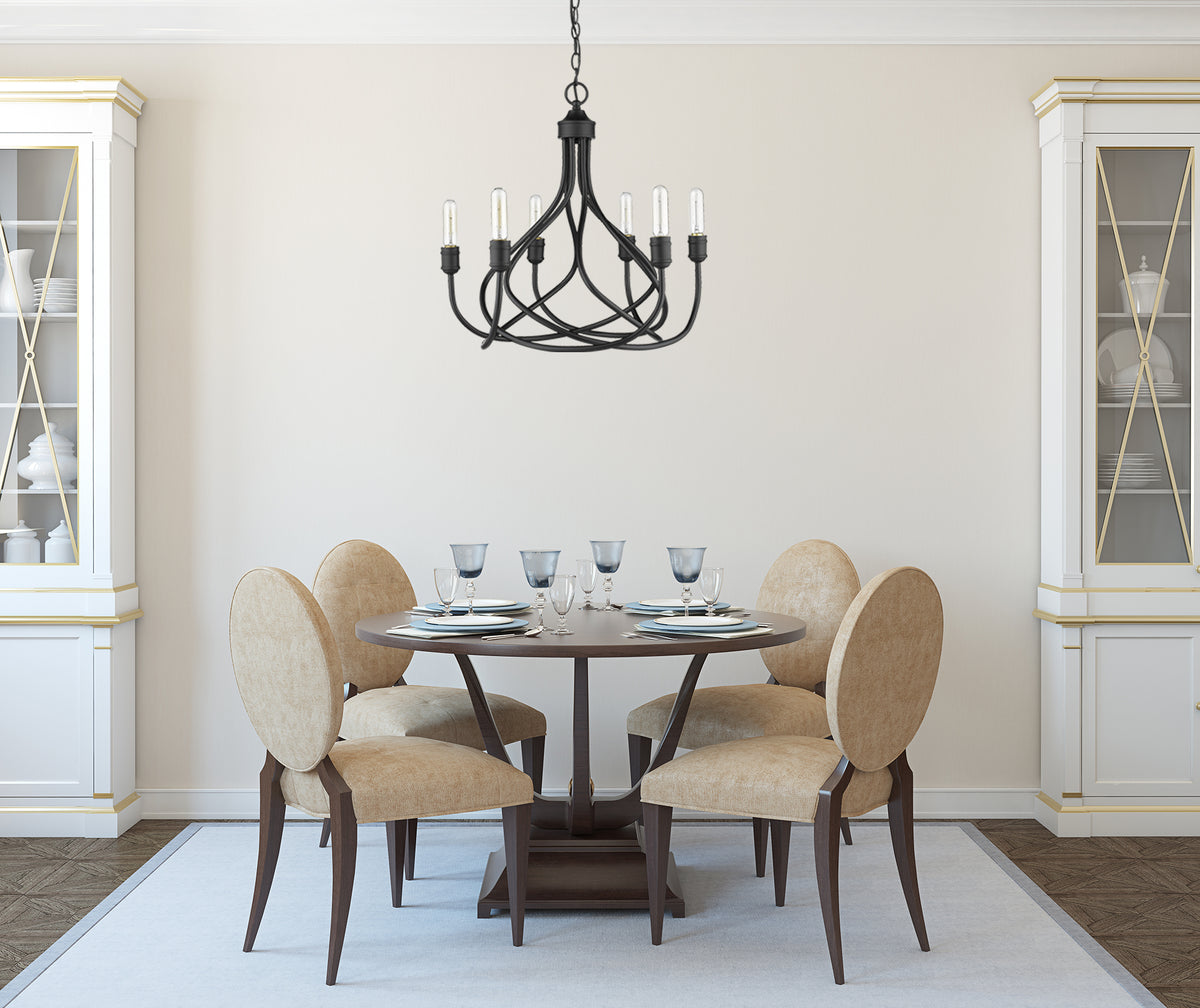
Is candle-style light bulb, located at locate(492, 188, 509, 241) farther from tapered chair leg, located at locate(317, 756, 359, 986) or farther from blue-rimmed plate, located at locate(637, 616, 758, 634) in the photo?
tapered chair leg, located at locate(317, 756, 359, 986)

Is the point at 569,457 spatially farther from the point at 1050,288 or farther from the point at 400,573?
the point at 1050,288

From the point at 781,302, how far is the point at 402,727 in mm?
1911

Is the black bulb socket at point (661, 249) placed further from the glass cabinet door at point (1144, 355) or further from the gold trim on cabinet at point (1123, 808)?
the gold trim on cabinet at point (1123, 808)

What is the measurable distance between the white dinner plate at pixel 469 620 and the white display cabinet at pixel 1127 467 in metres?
1.92

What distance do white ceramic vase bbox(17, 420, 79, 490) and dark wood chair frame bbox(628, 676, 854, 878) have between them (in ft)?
5.73

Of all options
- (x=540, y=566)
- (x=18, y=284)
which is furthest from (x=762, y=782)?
(x=18, y=284)

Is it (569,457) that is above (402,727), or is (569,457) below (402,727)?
above

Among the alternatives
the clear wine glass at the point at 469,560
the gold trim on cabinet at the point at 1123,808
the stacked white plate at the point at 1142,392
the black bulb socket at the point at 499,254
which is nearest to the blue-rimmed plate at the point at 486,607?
the clear wine glass at the point at 469,560

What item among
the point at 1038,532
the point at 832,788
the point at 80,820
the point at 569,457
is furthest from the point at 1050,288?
the point at 80,820

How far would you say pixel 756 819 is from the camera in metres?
2.93

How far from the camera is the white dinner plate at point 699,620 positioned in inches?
101

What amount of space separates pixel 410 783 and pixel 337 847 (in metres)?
0.20

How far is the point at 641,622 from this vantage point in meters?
2.70

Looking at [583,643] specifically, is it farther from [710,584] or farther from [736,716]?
[736,716]
